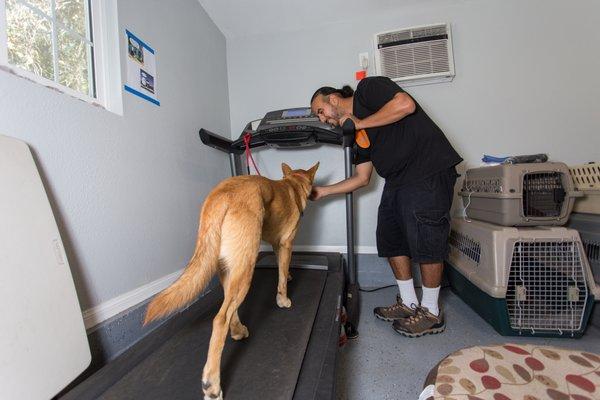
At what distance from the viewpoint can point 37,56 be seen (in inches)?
37.3

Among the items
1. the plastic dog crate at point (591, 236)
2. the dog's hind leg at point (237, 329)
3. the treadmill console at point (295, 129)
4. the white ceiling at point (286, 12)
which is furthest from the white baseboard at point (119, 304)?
the plastic dog crate at point (591, 236)

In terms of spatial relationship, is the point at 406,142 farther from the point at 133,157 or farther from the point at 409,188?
the point at 133,157

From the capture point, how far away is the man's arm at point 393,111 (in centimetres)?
128

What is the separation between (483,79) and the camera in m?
1.95

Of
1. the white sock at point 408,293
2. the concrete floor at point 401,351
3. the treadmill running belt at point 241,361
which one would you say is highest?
the treadmill running belt at point 241,361

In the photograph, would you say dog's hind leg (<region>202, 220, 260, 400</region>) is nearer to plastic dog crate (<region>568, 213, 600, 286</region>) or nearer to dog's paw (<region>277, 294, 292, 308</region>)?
dog's paw (<region>277, 294, 292, 308</region>)

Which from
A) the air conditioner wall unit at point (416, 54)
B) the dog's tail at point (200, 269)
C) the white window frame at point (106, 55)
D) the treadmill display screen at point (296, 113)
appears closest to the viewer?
the dog's tail at point (200, 269)

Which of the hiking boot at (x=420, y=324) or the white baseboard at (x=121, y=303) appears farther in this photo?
the hiking boot at (x=420, y=324)

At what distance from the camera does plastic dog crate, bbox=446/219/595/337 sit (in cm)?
118

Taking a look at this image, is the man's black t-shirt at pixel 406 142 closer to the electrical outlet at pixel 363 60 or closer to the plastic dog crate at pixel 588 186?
the plastic dog crate at pixel 588 186

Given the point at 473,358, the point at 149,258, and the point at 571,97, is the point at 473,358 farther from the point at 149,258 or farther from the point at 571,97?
the point at 571,97

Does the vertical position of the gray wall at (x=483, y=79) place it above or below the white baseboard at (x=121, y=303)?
above

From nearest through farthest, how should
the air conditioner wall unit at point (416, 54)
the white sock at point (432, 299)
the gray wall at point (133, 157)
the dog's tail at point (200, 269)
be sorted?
the dog's tail at point (200, 269)
the gray wall at point (133, 157)
the white sock at point (432, 299)
the air conditioner wall unit at point (416, 54)

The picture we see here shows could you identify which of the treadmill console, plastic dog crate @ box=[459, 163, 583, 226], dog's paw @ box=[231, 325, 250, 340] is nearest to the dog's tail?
dog's paw @ box=[231, 325, 250, 340]
